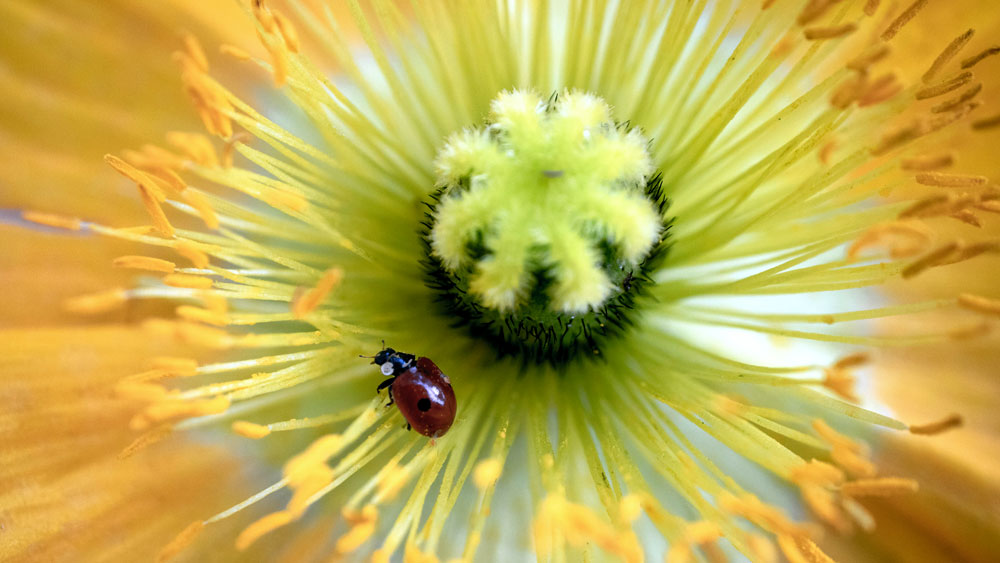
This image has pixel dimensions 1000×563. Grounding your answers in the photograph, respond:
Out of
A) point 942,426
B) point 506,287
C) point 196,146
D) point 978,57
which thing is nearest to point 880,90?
point 978,57

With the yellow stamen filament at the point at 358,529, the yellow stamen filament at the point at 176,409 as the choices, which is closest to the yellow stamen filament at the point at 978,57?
the yellow stamen filament at the point at 358,529

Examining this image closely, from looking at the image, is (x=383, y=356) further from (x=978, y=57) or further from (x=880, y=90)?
(x=978, y=57)

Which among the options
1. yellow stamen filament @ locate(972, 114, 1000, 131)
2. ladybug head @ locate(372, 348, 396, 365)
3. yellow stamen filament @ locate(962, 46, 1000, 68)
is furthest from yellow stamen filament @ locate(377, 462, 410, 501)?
yellow stamen filament @ locate(962, 46, 1000, 68)

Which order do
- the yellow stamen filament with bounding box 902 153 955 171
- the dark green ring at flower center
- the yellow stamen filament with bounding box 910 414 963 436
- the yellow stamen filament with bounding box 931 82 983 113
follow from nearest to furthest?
the yellow stamen filament with bounding box 910 414 963 436 < the yellow stamen filament with bounding box 902 153 955 171 < the yellow stamen filament with bounding box 931 82 983 113 < the dark green ring at flower center

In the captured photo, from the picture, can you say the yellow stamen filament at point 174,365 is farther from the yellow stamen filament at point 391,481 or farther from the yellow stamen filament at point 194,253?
the yellow stamen filament at point 391,481

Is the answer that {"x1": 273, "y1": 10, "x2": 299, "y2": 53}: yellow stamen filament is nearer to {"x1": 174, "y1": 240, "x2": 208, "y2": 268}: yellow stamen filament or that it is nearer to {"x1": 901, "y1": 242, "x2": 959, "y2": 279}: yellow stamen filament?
{"x1": 174, "y1": 240, "x2": 208, "y2": 268}: yellow stamen filament

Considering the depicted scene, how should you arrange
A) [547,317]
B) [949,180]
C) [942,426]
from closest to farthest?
[942,426] < [949,180] < [547,317]
